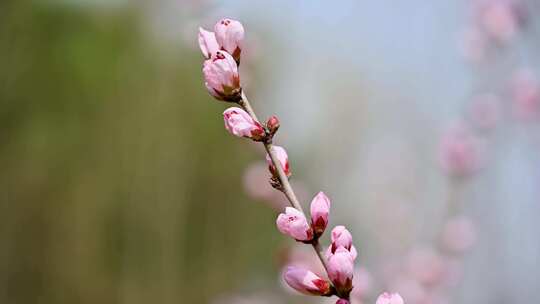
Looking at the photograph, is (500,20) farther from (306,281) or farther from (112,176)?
(112,176)

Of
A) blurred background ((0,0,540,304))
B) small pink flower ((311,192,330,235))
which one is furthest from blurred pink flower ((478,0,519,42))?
small pink flower ((311,192,330,235))

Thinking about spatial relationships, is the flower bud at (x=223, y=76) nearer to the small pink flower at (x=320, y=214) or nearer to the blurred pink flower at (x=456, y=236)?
the small pink flower at (x=320, y=214)

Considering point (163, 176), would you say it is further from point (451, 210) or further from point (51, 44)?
point (51, 44)

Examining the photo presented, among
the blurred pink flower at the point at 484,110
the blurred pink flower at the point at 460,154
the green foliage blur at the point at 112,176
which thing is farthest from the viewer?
the green foliage blur at the point at 112,176

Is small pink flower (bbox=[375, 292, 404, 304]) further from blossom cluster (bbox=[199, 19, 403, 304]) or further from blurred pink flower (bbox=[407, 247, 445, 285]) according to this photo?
blurred pink flower (bbox=[407, 247, 445, 285])

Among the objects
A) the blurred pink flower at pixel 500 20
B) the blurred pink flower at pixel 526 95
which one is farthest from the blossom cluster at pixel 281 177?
the blurred pink flower at pixel 526 95

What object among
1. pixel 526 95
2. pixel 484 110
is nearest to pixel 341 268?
pixel 484 110
